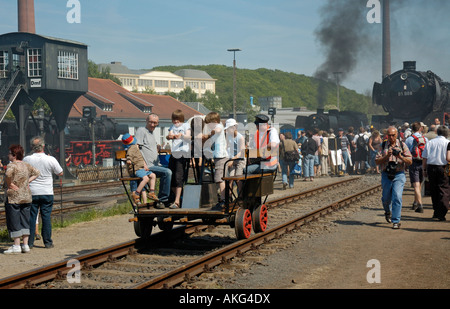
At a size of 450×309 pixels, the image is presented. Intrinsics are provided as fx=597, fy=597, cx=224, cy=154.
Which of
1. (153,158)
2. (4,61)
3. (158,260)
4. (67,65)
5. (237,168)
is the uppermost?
(4,61)

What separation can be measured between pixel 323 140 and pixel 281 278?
18.2 meters

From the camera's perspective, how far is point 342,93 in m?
168

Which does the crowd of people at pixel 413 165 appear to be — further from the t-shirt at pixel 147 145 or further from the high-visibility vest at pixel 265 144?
the t-shirt at pixel 147 145

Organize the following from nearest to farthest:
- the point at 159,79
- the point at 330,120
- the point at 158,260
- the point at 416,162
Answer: the point at 158,260 → the point at 416,162 → the point at 330,120 → the point at 159,79

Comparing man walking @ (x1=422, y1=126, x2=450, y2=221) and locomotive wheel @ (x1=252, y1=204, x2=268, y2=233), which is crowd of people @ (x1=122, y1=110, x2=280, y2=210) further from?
man walking @ (x1=422, y1=126, x2=450, y2=221)

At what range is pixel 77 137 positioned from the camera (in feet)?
128

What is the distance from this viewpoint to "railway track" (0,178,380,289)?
7.45 m

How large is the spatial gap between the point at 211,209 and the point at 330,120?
27.8 meters

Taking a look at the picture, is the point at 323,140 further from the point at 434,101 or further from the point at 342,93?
the point at 342,93

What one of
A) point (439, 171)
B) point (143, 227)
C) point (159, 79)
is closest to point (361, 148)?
point (439, 171)

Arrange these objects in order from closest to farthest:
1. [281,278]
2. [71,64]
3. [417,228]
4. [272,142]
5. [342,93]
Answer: [281,278] < [272,142] < [417,228] < [71,64] < [342,93]

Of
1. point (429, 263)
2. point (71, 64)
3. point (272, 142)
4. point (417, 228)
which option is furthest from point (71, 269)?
point (71, 64)

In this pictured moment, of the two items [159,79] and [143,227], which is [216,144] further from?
[159,79]
